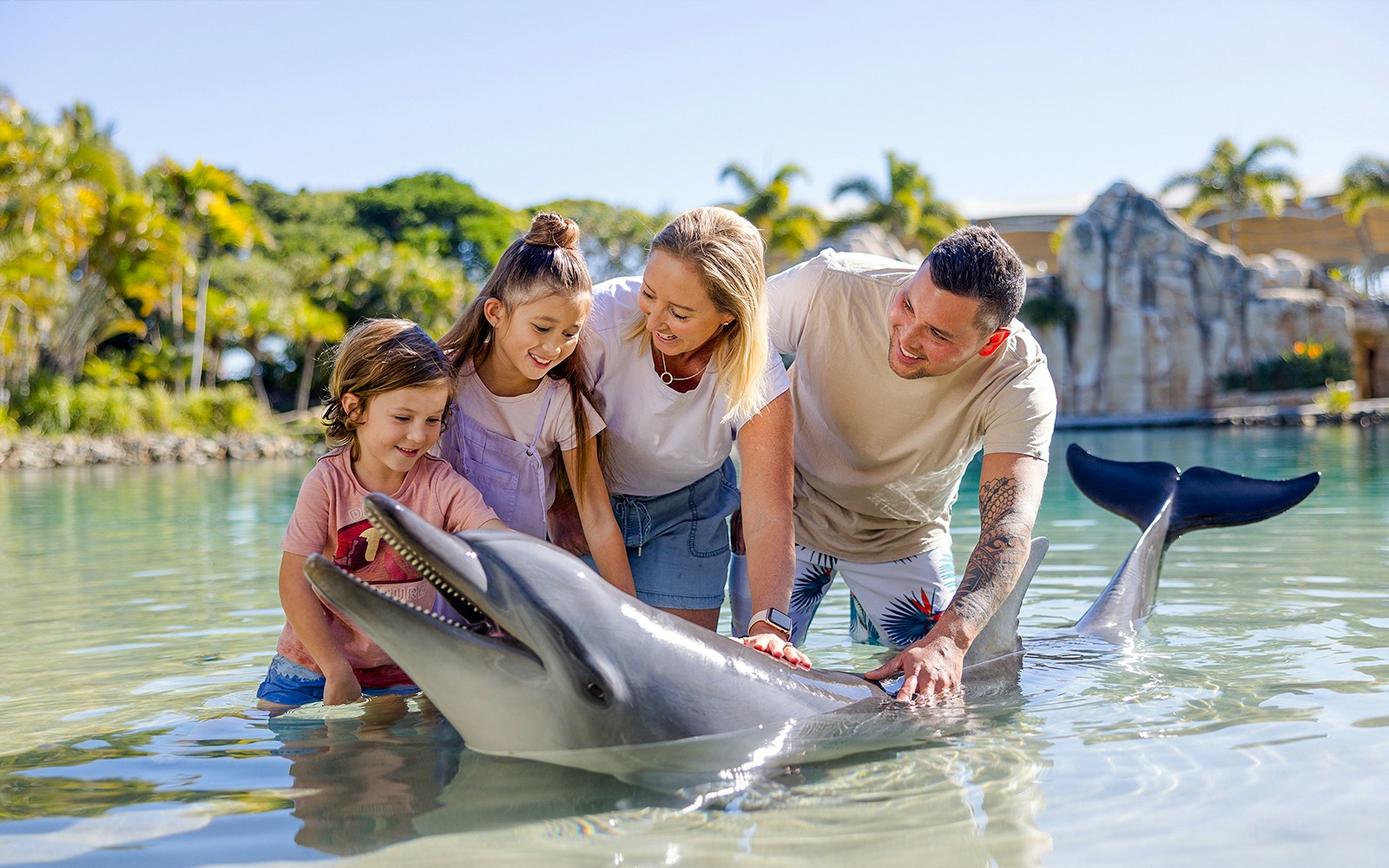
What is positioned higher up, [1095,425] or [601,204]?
[601,204]

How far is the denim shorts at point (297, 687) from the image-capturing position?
3.99 meters

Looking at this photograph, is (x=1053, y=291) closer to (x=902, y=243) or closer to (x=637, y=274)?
(x=902, y=243)

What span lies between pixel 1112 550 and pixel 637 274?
524cm

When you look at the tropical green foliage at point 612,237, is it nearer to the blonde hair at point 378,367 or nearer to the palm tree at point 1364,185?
the palm tree at point 1364,185

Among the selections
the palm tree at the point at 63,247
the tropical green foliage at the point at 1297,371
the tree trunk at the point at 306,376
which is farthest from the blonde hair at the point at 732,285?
the tree trunk at the point at 306,376

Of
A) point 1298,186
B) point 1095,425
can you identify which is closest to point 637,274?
point 1095,425

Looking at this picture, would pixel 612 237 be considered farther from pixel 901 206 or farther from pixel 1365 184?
pixel 1365 184

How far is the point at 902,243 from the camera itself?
3981 cm

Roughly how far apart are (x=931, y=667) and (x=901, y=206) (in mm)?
36076

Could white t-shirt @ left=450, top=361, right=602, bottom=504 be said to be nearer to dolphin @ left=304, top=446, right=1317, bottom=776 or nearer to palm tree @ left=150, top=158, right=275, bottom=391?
dolphin @ left=304, top=446, right=1317, bottom=776

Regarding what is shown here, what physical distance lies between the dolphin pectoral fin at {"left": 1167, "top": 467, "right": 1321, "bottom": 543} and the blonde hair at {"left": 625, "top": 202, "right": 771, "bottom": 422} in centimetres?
280

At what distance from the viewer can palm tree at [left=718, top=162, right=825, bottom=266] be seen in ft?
126

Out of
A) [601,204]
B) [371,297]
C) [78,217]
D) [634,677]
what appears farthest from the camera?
[601,204]

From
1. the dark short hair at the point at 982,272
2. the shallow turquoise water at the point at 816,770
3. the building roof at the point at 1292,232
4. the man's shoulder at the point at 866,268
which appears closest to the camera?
the shallow turquoise water at the point at 816,770
